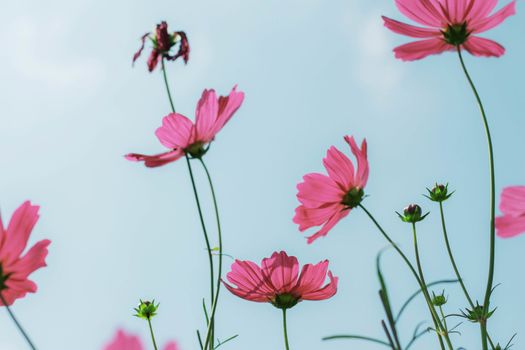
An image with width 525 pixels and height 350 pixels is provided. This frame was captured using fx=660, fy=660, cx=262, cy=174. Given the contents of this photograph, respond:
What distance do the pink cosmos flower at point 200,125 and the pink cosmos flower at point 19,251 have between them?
15 cm

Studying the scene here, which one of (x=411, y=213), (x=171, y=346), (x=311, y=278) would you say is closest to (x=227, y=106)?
(x=311, y=278)

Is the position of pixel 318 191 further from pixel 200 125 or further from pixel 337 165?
pixel 200 125

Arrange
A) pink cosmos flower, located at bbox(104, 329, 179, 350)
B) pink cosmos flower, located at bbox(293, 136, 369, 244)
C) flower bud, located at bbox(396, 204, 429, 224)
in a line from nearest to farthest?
pink cosmos flower, located at bbox(104, 329, 179, 350) → pink cosmos flower, located at bbox(293, 136, 369, 244) → flower bud, located at bbox(396, 204, 429, 224)

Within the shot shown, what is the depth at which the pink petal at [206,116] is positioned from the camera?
76cm

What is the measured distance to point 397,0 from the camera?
808 mm

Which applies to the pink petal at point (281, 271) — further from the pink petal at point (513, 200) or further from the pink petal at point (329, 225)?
the pink petal at point (513, 200)

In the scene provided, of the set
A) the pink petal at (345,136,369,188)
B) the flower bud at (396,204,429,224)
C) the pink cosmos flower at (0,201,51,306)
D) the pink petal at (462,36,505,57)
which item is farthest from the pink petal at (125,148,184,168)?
the flower bud at (396,204,429,224)

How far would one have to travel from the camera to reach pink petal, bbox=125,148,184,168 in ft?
2.27

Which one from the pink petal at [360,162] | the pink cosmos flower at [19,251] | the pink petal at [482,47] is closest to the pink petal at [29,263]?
the pink cosmos flower at [19,251]

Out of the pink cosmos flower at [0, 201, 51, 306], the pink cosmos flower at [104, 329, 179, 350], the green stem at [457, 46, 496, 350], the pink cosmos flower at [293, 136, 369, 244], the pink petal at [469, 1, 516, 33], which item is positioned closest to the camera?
the pink cosmos flower at [104, 329, 179, 350]

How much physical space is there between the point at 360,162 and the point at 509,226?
321 millimetres

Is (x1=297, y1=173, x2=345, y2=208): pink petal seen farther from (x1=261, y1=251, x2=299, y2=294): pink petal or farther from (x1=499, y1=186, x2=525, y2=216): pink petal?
(x1=499, y1=186, x2=525, y2=216): pink petal

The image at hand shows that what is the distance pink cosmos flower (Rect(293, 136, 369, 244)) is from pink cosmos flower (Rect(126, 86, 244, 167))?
153mm

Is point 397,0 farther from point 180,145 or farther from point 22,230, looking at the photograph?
→ point 22,230
